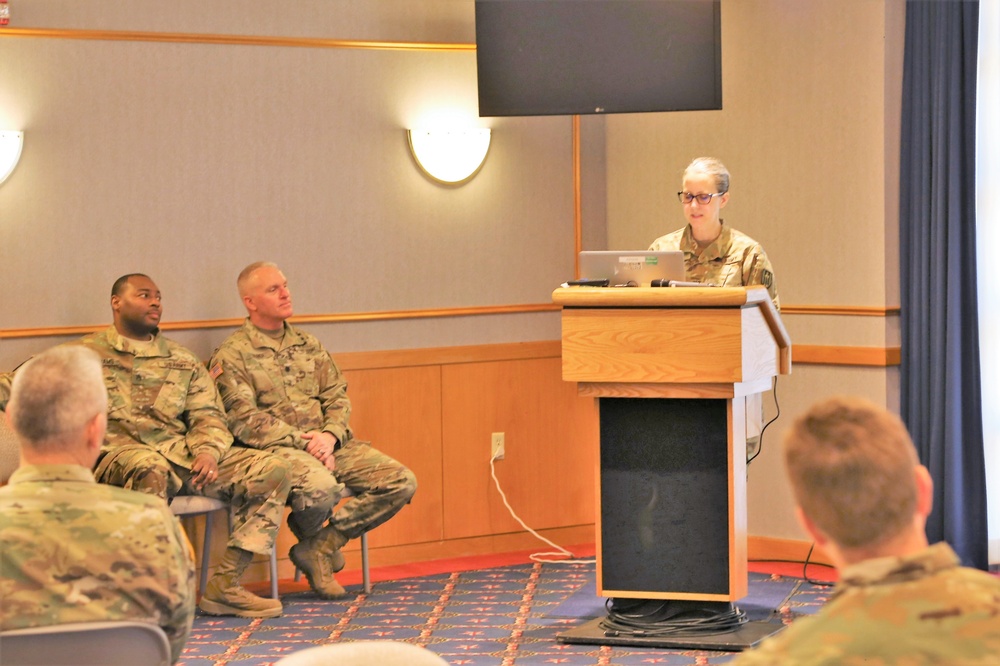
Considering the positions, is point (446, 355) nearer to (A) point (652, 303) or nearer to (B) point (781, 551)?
(B) point (781, 551)

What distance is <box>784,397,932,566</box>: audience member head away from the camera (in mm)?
1600

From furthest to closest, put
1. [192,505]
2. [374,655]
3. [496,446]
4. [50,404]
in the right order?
[496,446], [192,505], [50,404], [374,655]

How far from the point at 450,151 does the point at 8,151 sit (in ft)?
6.24

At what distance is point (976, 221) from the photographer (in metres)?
5.32

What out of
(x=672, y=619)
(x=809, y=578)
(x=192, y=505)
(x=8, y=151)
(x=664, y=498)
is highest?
(x=8, y=151)

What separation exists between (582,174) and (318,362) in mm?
1664

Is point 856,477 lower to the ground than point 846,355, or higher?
higher

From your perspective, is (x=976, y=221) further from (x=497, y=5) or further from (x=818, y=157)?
(x=497, y=5)

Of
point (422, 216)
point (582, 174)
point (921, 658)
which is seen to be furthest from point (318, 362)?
point (921, 658)

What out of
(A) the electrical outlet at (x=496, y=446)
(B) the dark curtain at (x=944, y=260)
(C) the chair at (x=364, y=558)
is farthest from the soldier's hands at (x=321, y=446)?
(B) the dark curtain at (x=944, y=260)

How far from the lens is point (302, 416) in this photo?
5.43 metres

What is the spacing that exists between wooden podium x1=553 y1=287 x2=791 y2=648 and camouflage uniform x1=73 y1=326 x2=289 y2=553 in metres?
1.43

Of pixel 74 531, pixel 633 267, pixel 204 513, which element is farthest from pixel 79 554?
pixel 204 513

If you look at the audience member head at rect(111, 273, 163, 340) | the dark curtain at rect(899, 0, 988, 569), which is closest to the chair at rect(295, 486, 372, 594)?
the audience member head at rect(111, 273, 163, 340)
